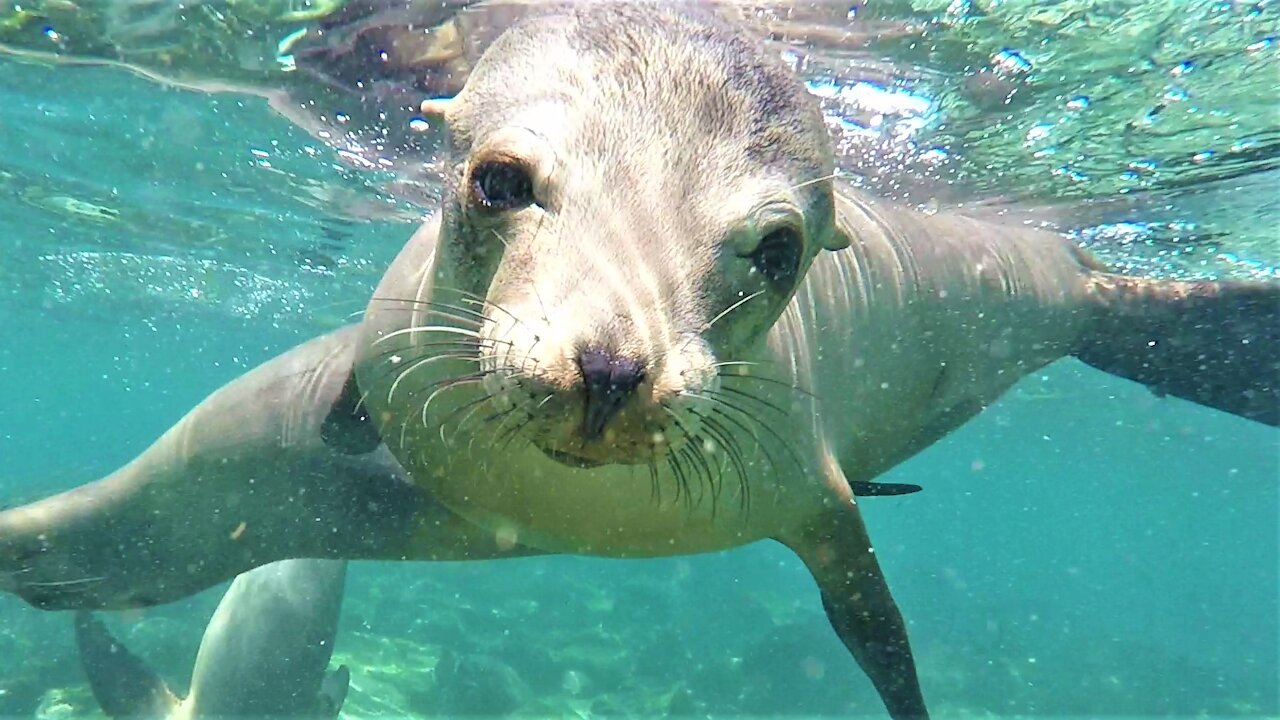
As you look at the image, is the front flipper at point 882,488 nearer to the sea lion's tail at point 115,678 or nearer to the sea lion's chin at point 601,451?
the sea lion's chin at point 601,451

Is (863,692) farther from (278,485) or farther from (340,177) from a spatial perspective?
(278,485)

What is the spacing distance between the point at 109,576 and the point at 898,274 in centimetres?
373

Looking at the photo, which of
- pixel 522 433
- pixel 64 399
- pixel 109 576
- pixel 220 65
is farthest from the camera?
pixel 64 399

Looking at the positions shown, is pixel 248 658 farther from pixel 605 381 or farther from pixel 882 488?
pixel 605 381

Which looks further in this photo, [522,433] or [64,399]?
[64,399]

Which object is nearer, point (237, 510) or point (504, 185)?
point (504, 185)

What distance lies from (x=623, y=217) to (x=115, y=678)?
674cm

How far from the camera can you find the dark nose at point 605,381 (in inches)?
67.7

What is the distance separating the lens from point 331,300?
21.5 meters


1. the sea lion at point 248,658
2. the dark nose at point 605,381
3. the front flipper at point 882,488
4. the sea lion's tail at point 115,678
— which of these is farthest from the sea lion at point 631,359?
the sea lion's tail at point 115,678

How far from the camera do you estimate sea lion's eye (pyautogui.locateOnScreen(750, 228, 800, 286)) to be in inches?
87.8

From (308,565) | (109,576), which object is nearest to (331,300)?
(308,565)

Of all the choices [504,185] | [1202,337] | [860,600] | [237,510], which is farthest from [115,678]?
[1202,337]

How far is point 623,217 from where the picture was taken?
2.08m
